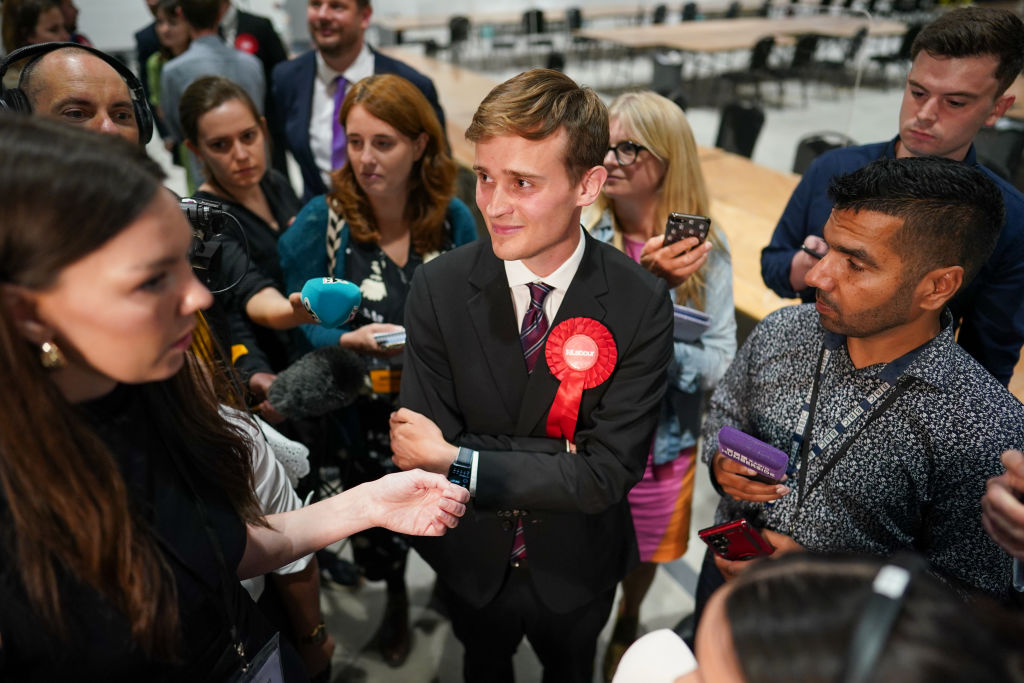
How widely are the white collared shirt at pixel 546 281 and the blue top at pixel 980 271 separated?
2.69ft

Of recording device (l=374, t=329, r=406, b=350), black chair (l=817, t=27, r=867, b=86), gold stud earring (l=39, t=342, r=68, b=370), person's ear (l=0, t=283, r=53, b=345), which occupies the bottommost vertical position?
black chair (l=817, t=27, r=867, b=86)

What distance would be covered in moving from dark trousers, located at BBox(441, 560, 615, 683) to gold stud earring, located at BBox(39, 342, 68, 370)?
1110 mm

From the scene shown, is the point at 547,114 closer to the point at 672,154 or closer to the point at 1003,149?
the point at 672,154

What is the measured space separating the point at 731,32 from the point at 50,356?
36.0 feet

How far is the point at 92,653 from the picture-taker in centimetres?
99

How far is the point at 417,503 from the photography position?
1412mm

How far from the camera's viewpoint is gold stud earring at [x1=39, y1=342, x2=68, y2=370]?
2.90 ft

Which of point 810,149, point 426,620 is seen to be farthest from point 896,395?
point 810,149

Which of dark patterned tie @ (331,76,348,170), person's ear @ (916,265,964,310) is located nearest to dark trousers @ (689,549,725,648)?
person's ear @ (916,265,964,310)

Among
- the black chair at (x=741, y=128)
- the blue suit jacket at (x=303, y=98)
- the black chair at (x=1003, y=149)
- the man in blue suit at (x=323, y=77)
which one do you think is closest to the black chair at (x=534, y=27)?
the black chair at (x=741, y=128)

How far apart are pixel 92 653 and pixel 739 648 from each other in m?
0.91

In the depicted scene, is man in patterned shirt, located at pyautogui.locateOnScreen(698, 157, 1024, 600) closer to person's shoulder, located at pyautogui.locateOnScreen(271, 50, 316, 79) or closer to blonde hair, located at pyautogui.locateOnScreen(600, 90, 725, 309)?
blonde hair, located at pyautogui.locateOnScreen(600, 90, 725, 309)

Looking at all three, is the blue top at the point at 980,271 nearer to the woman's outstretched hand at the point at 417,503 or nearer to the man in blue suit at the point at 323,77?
the woman's outstretched hand at the point at 417,503

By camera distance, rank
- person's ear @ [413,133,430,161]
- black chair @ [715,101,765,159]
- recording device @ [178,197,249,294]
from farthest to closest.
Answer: black chair @ [715,101,765,159], person's ear @ [413,133,430,161], recording device @ [178,197,249,294]
